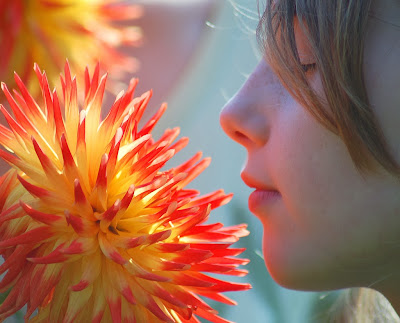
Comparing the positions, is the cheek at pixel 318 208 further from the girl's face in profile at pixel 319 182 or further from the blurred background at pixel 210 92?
the blurred background at pixel 210 92

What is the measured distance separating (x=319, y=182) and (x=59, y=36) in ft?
1.21

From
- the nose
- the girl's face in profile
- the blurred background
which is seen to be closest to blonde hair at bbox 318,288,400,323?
the blurred background

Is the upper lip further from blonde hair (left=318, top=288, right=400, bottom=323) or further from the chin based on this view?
blonde hair (left=318, top=288, right=400, bottom=323)

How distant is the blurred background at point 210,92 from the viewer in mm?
788

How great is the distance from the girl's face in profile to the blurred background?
0.84 feet

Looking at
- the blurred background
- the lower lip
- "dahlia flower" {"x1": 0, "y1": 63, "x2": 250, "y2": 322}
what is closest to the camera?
"dahlia flower" {"x1": 0, "y1": 63, "x2": 250, "y2": 322}

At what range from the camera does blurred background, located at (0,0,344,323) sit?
788 mm

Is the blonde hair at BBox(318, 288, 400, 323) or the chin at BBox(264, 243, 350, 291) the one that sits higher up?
the blonde hair at BBox(318, 288, 400, 323)

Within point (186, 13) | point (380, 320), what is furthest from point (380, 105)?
point (186, 13)

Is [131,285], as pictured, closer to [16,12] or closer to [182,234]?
[182,234]

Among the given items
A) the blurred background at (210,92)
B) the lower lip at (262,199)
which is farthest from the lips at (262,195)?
the blurred background at (210,92)

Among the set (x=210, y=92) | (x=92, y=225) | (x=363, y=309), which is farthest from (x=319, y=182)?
(x=210, y=92)

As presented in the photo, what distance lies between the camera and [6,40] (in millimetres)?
642

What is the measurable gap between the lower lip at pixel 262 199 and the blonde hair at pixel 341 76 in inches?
3.2
